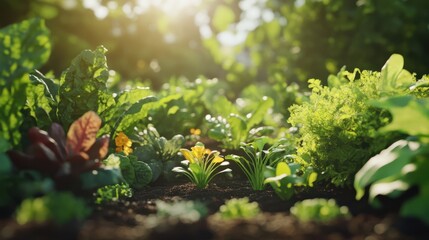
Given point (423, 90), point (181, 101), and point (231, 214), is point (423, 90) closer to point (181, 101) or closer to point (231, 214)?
point (231, 214)

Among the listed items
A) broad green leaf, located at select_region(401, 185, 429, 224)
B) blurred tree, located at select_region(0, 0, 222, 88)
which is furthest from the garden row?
blurred tree, located at select_region(0, 0, 222, 88)

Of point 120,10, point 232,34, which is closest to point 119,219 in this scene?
point 232,34

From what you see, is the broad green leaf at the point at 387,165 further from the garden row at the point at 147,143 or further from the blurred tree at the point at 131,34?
the blurred tree at the point at 131,34

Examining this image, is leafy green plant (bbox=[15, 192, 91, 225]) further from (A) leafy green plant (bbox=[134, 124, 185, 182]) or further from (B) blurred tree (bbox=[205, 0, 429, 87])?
(B) blurred tree (bbox=[205, 0, 429, 87])

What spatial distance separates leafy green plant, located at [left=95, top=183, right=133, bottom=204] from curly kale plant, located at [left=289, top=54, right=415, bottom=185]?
1274 millimetres

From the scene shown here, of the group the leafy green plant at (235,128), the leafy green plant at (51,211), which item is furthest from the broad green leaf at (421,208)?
the leafy green plant at (235,128)

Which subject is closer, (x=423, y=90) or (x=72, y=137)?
(x=72, y=137)

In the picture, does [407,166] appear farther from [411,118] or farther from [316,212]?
[316,212]

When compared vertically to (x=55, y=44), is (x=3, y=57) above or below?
below

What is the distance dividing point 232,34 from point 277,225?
8.21m

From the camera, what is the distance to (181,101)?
18.0 ft

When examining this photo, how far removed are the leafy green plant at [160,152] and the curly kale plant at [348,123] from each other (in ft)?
4.16

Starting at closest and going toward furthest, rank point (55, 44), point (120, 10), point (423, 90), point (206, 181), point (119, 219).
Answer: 1. point (119, 219)
2. point (423, 90)
3. point (206, 181)
4. point (55, 44)
5. point (120, 10)

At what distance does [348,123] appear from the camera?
3.36m
